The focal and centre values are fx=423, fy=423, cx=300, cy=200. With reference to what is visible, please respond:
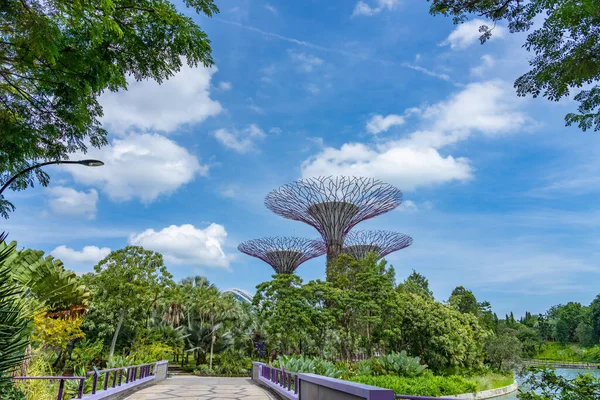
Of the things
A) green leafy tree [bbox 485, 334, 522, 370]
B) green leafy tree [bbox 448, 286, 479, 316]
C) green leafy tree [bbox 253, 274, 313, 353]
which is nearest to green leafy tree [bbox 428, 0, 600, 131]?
green leafy tree [bbox 253, 274, 313, 353]

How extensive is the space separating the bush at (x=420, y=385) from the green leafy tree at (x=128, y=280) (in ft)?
39.5

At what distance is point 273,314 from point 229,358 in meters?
10.7

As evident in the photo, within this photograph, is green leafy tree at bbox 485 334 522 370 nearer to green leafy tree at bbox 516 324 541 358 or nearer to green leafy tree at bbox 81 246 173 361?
green leafy tree at bbox 516 324 541 358

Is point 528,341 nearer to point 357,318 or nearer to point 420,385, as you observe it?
point 357,318

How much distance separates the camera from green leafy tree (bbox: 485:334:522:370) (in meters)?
33.9

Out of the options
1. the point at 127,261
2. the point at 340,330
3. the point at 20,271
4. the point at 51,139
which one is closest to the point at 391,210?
the point at 340,330

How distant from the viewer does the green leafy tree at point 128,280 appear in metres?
21.7

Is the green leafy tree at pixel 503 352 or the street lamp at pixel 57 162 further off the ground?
the street lamp at pixel 57 162

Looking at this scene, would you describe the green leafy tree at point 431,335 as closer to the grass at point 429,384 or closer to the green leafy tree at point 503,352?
the grass at point 429,384

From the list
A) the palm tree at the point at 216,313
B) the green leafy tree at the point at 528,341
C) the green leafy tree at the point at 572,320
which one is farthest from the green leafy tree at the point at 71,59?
the green leafy tree at the point at 572,320

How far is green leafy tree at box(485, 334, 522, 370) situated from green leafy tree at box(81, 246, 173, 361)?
86.5 feet

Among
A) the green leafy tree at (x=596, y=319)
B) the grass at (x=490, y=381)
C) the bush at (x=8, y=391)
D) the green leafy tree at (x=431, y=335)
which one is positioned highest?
the green leafy tree at (x=596, y=319)

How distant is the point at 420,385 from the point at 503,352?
21.5 meters

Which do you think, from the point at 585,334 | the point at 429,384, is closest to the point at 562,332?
the point at 585,334
